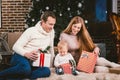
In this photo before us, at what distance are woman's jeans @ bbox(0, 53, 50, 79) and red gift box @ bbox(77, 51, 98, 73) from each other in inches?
14.0

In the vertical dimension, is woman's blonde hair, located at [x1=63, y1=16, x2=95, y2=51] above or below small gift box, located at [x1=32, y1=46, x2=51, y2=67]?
above

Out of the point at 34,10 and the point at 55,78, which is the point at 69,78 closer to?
the point at 55,78

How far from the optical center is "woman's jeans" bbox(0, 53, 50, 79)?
2963 mm

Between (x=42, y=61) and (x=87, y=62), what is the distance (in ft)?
1.49

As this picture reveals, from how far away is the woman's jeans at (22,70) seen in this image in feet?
9.72

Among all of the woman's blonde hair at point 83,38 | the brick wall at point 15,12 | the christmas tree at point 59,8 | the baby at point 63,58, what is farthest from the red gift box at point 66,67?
the brick wall at point 15,12

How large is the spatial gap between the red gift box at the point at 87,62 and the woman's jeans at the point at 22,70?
0.36 metres

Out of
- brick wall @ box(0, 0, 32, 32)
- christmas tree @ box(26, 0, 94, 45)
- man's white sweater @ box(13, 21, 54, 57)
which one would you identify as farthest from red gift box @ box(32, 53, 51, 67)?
brick wall @ box(0, 0, 32, 32)

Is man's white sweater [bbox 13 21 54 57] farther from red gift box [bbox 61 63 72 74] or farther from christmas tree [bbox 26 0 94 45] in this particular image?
christmas tree [bbox 26 0 94 45]

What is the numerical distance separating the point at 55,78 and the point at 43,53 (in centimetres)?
25

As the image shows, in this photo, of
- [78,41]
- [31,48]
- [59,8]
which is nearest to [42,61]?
[31,48]

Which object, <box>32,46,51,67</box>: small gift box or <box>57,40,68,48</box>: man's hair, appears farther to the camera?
<box>57,40,68,48</box>: man's hair

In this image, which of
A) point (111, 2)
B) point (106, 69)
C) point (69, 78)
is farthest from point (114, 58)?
point (69, 78)

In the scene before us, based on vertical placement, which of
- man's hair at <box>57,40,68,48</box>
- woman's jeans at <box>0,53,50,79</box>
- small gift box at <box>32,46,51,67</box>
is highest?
man's hair at <box>57,40,68,48</box>
